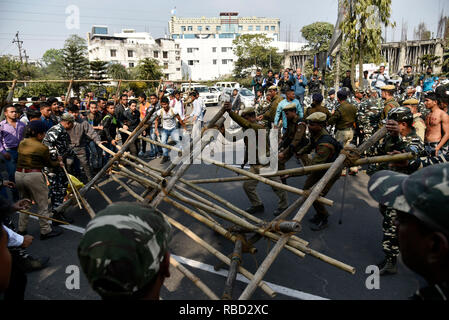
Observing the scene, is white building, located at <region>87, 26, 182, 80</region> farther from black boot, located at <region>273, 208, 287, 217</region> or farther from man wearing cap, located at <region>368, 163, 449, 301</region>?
man wearing cap, located at <region>368, 163, 449, 301</region>

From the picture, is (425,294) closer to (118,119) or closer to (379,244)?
(379,244)

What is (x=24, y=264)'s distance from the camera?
3715 millimetres

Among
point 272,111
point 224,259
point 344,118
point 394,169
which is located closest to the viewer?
point 224,259

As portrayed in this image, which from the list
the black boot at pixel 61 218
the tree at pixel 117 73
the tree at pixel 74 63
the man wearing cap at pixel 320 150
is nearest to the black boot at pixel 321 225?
the man wearing cap at pixel 320 150

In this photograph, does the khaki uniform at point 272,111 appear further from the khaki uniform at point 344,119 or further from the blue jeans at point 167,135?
the blue jeans at point 167,135

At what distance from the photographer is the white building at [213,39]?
69.9m

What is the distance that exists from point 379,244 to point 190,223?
2929 millimetres

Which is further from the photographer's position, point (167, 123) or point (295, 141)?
point (167, 123)

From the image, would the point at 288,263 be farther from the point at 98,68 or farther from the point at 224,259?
the point at 98,68

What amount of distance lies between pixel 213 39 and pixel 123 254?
75058 mm

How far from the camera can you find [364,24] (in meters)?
11.7

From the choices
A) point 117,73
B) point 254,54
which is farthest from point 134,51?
point 254,54

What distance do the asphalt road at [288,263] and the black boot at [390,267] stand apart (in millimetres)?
68

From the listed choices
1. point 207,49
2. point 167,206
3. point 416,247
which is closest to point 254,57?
point 207,49
